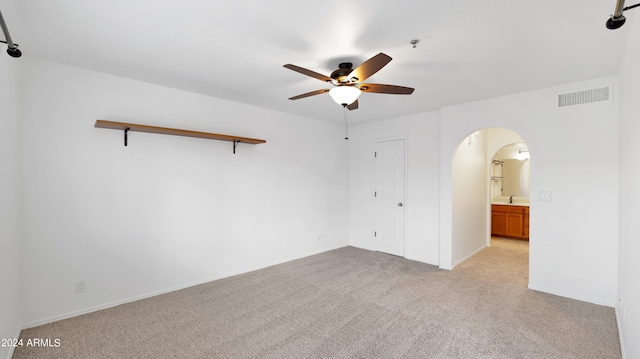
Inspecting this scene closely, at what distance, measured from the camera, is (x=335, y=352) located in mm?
2256

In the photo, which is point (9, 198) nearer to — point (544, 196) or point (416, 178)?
point (416, 178)

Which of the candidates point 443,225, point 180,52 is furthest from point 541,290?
point 180,52

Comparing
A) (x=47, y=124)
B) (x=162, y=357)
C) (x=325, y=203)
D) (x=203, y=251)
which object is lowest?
(x=162, y=357)

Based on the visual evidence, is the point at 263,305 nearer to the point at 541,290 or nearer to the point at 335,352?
the point at 335,352

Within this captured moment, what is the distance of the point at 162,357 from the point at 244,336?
2.08 feet

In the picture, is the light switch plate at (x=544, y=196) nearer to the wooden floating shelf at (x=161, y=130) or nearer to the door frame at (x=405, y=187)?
the door frame at (x=405, y=187)

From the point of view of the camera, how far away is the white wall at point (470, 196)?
14.5 ft

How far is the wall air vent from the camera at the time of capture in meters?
3.04

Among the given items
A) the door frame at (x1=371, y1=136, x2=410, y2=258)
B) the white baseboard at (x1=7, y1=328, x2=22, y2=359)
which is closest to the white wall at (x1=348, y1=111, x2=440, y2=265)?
the door frame at (x1=371, y1=136, x2=410, y2=258)

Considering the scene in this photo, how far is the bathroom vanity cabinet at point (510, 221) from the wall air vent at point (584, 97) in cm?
361

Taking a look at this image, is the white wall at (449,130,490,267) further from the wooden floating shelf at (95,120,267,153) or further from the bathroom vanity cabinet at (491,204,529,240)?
the wooden floating shelf at (95,120,267,153)

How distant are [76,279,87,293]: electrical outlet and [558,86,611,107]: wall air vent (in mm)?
5574

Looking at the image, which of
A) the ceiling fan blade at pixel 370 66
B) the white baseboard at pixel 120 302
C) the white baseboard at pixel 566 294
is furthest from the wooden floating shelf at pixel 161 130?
the white baseboard at pixel 566 294

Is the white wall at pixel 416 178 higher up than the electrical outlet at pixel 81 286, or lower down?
higher up
